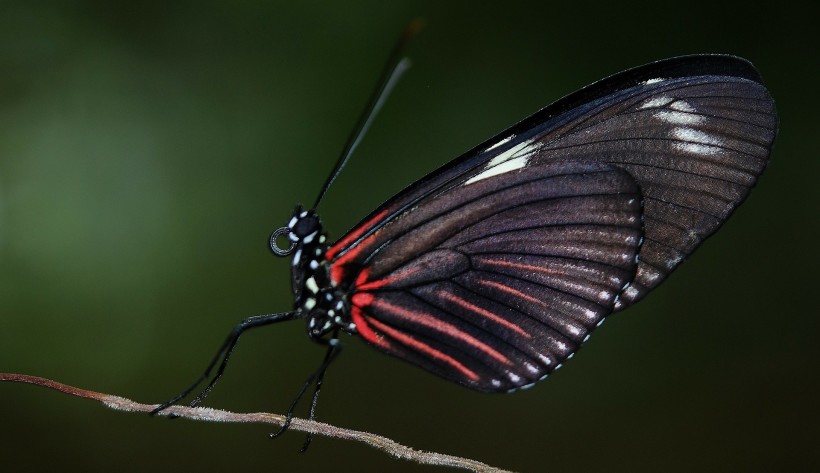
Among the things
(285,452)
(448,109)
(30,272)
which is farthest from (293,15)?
(285,452)

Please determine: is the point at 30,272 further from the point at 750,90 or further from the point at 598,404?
the point at 750,90

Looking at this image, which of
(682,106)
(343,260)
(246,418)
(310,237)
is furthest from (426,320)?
(682,106)

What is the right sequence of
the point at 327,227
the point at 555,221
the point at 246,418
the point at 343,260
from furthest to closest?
the point at 327,227, the point at 555,221, the point at 343,260, the point at 246,418

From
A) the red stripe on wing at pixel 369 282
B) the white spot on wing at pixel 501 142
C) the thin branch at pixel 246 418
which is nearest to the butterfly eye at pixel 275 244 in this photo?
the red stripe on wing at pixel 369 282

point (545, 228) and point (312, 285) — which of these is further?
point (545, 228)

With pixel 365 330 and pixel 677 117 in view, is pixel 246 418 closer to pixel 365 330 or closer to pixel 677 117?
pixel 365 330

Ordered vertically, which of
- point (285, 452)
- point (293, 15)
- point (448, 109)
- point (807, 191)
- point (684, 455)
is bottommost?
point (684, 455)

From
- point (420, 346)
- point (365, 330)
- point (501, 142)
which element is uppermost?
point (501, 142)
